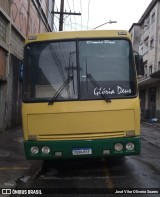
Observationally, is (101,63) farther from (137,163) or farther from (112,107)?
(137,163)

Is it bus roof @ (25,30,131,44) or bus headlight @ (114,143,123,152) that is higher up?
bus roof @ (25,30,131,44)

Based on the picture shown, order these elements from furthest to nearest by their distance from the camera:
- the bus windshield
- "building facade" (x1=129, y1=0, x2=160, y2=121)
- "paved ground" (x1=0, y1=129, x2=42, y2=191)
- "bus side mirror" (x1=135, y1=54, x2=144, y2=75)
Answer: "building facade" (x1=129, y1=0, x2=160, y2=121), "bus side mirror" (x1=135, y1=54, x2=144, y2=75), the bus windshield, "paved ground" (x1=0, y1=129, x2=42, y2=191)

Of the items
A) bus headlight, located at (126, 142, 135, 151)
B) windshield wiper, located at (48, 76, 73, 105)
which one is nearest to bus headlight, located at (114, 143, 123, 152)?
bus headlight, located at (126, 142, 135, 151)

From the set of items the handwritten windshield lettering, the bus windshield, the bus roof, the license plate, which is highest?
the bus roof

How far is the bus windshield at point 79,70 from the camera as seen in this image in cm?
966

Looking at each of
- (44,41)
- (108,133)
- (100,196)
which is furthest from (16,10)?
(100,196)

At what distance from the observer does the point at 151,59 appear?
49.5 metres

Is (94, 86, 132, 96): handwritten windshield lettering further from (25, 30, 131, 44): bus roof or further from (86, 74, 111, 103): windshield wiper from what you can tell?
(25, 30, 131, 44): bus roof

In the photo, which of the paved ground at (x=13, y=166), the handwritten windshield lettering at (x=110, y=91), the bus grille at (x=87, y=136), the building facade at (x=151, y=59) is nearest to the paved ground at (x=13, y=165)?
the paved ground at (x=13, y=166)

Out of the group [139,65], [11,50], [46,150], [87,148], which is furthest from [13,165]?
[11,50]

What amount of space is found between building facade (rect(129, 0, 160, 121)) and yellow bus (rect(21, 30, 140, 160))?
1279 inches

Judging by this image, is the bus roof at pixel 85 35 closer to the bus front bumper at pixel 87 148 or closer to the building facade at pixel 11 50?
→ the bus front bumper at pixel 87 148

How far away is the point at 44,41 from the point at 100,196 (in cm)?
395

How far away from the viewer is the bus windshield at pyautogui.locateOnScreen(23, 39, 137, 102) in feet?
31.7
